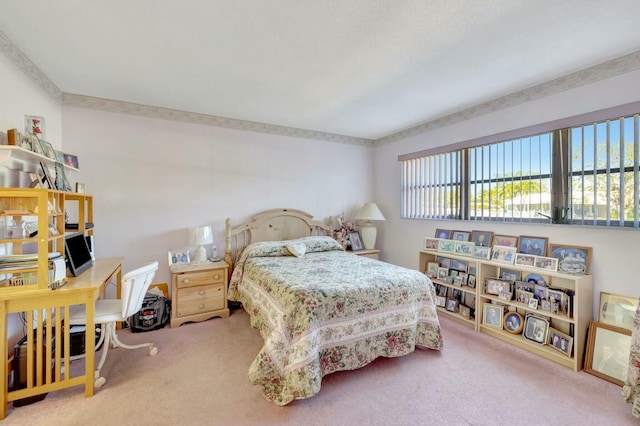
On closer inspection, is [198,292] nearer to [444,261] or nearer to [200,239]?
[200,239]

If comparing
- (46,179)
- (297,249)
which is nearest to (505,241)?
(297,249)

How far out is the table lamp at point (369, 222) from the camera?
433cm

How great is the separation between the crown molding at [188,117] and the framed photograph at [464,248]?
2.40 metres

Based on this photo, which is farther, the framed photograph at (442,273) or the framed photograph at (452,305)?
the framed photograph at (442,273)

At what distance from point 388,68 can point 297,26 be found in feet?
3.02

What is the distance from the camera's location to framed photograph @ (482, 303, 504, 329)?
9.37 feet

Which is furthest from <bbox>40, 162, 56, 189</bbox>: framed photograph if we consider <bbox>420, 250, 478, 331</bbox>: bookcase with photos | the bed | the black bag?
<bbox>420, 250, 478, 331</bbox>: bookcase with photos

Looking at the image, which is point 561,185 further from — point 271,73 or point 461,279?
point 271,73

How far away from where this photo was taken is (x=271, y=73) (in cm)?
251

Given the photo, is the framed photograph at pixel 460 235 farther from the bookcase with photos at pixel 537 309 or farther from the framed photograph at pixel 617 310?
the framed photograph at pixel 617 310

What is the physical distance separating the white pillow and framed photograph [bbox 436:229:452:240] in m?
1.78

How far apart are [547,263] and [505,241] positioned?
1.53ft

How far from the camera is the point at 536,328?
2.62 meters

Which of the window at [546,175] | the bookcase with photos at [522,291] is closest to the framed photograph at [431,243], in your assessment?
the bookcase with photos at [522,291]
